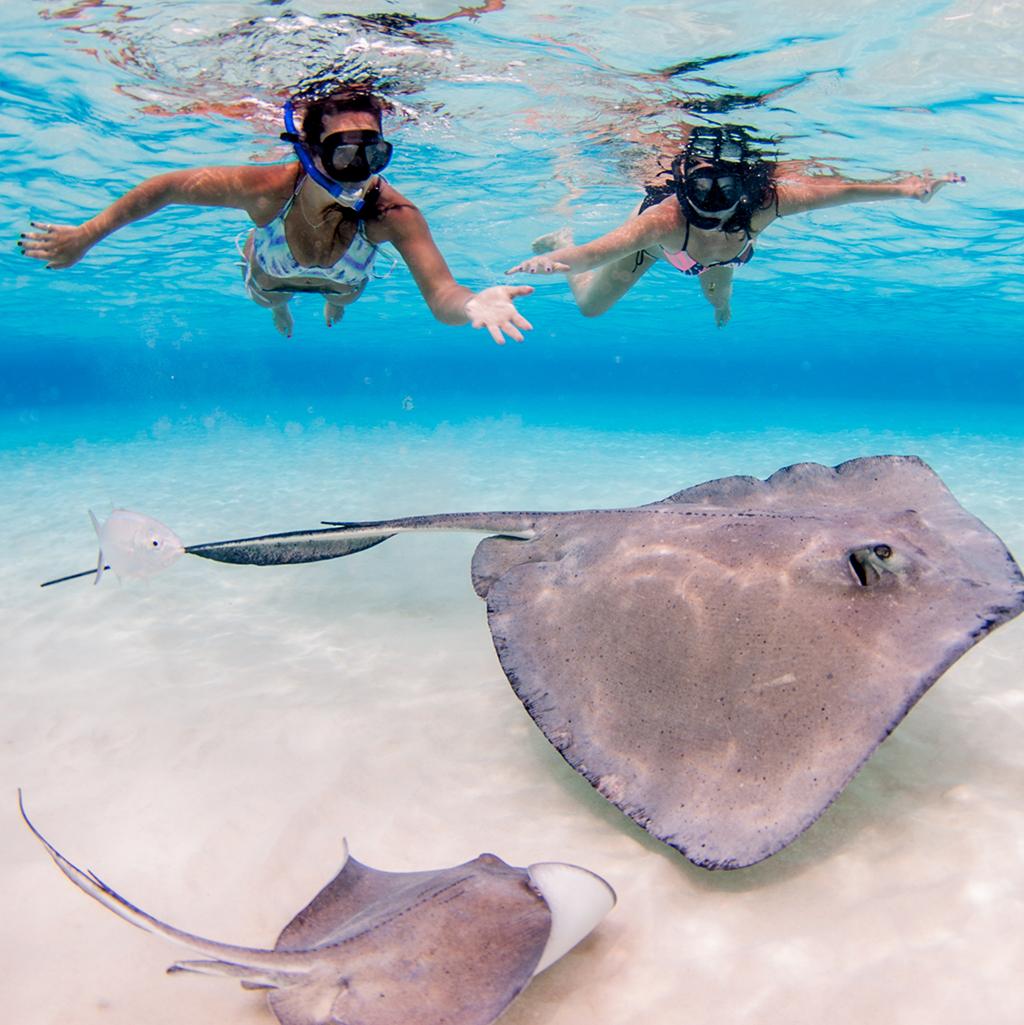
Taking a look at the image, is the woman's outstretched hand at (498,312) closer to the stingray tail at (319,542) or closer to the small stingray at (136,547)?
the stingray tail at (319,542)

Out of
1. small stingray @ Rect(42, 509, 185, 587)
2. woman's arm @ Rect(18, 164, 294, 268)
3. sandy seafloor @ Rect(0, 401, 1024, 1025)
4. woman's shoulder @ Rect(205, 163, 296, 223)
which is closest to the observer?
sandy seafloor @ Rect(0, 401, 1024, 1025)

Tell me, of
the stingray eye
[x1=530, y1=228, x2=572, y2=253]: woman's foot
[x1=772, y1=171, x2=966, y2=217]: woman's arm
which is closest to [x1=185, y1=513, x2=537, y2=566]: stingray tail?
the stingray eye

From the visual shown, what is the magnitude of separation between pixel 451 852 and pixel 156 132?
524 inches

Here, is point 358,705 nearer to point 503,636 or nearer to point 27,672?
point 503,636

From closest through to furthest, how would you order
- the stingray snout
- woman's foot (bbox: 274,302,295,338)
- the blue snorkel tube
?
the stingray snout → the blue snorkel tube → woman's foot (bbox: 274,302,295,338)

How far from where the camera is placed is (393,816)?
134 inches

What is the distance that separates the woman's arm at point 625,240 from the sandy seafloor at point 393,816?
3.44 metres

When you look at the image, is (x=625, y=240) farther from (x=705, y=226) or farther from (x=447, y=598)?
(x=447, y=598)

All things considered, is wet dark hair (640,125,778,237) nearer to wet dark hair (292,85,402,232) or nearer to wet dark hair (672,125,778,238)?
wet dark hair (672,125,778,238)

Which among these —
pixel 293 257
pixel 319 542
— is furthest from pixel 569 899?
pixel 293 257

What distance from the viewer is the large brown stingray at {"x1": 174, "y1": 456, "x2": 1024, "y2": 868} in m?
2.46

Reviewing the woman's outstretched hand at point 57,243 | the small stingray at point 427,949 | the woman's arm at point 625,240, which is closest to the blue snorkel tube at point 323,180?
the woman's outstretched hand at point 57,243

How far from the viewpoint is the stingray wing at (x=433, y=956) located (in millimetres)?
1860

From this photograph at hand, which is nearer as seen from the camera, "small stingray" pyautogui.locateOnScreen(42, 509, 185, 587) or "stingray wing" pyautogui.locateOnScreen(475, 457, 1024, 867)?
"stingray wing" pyautogui.locateOnScreen(475, 457, 1024, 867)
